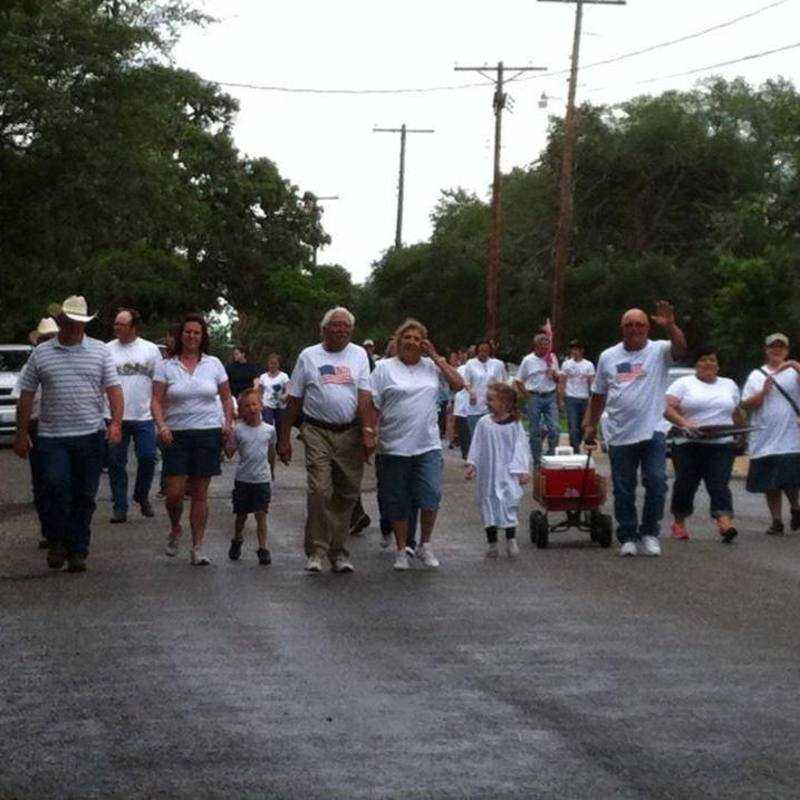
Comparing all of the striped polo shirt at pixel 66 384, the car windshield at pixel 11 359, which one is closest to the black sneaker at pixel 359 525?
the striped polo shirt at pixel 66 384

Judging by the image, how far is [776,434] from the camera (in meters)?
19.8

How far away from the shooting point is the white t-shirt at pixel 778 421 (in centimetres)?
1973

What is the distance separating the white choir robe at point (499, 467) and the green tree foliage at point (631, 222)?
54408 millimetres

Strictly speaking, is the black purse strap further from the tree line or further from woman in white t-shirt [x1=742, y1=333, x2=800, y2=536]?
the tree line

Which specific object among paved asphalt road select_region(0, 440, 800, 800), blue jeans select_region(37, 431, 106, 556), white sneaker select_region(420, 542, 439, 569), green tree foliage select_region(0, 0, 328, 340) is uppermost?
green tree foliage select_region(0, 0, 328, 340)

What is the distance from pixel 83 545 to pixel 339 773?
7.77m

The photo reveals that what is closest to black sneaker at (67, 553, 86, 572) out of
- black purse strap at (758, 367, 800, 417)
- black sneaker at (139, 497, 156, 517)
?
black sneaker at (139, 497, 156, 517)

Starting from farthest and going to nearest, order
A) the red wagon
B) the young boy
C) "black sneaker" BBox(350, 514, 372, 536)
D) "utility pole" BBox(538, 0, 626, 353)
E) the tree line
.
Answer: the tree line
"utility pole" BBox(538, 0, 626, 353)
"black sneaker" BBox(350, 514, 372, 536)
the red wagon
the young boy

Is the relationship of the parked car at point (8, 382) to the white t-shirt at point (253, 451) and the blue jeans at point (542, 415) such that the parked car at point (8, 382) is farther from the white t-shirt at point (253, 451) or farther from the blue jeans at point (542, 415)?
the white t-shirt at point (253, 451)

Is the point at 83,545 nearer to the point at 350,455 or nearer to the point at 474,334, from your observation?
the point at 350,455

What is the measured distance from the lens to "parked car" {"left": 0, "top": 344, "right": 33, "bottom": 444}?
38.6 meters

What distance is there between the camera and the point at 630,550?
16.8 m

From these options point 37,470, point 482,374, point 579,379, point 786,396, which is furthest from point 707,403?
point 579,379

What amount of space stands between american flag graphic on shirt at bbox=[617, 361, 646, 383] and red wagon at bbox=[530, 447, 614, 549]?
676 millimetres
